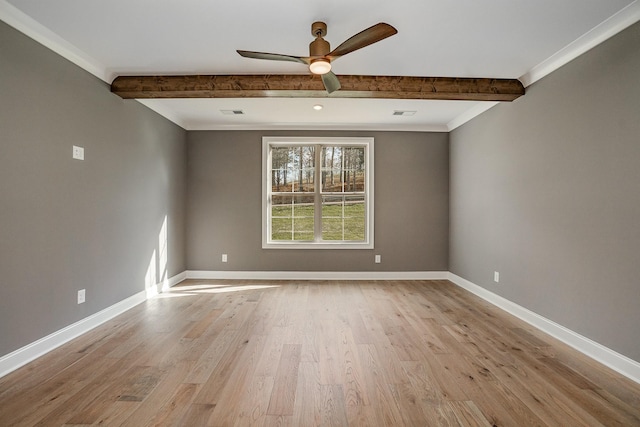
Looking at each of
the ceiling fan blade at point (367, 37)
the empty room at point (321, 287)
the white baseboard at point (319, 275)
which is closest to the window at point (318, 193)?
the white baseboard at point (319, 275)

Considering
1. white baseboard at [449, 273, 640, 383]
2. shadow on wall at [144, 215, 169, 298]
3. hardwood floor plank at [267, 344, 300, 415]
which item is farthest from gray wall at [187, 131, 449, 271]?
hardwood floor plank at [267, 344, 300, 415]

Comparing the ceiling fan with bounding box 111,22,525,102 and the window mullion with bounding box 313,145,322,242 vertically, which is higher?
the ceiling fan with bounding box 111,22,525,102

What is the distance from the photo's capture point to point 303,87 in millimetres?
3414

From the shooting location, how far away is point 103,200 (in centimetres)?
334

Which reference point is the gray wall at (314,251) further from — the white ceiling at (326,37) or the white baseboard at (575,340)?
the white ceiling at (326,37)

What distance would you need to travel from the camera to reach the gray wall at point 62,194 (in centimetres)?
235

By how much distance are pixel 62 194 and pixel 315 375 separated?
2.61 meters

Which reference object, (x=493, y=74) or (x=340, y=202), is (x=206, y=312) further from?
(x=493, y=74)

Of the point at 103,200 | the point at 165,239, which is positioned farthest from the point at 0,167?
the point at 165,239

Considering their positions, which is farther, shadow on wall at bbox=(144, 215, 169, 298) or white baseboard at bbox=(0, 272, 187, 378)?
shadow on wall at bbox=(144, 215, 169, 298)

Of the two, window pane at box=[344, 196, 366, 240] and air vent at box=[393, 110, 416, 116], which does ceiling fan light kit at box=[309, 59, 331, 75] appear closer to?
air vent at box=[393, 110, 416, 116]

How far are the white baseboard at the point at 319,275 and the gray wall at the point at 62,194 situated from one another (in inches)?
51.9

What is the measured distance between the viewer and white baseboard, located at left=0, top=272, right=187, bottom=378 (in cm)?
231

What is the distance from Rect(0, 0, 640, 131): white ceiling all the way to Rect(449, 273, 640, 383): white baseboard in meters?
2.40
